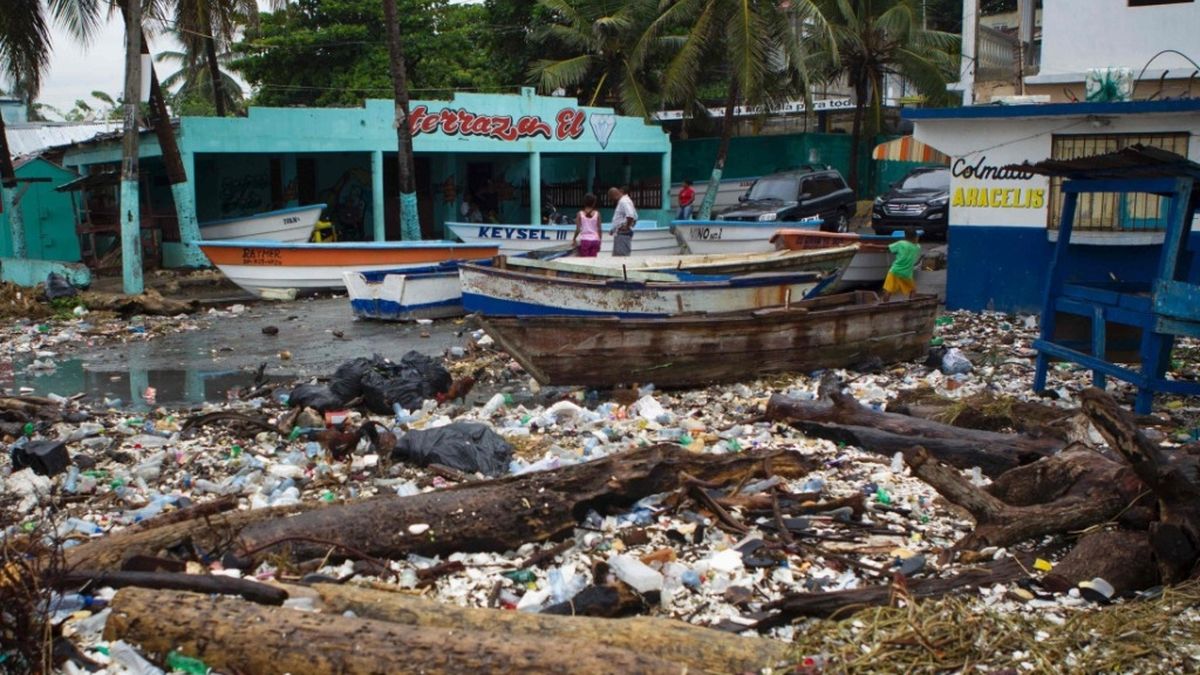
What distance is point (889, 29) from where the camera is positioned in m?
26.6

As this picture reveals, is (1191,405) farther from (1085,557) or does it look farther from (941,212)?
(941,212)

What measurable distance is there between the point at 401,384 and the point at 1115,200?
9.00m

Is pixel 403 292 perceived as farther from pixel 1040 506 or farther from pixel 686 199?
pixel 686 199

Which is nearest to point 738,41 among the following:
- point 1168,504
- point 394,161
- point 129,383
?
point 394,161

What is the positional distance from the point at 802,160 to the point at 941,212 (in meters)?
9.46

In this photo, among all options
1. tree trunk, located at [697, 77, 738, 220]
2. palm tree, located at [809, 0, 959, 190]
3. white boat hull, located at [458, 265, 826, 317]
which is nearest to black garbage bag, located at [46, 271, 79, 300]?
white boat hull, located at [458, 265, 826, 317]

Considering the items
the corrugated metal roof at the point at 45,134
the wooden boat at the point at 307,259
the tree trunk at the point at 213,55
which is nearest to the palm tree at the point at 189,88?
the corrugated metal roof at the point at 45,134

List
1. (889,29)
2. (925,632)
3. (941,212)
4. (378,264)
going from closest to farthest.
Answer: (925,632) < (378,264) < (941,212) < (889,29)

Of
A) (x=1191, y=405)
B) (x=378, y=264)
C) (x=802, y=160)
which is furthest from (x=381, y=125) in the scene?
(x=1191, y=405)

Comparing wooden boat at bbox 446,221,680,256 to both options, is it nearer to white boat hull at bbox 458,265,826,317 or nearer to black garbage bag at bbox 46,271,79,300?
black garbage bag at bbox 46,271,79,300

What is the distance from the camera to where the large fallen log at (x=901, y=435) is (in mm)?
6934

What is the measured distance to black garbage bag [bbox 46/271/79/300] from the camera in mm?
17469

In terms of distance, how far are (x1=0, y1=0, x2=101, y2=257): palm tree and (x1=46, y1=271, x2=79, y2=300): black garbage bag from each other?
451cm

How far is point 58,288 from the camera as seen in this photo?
17562 mm
